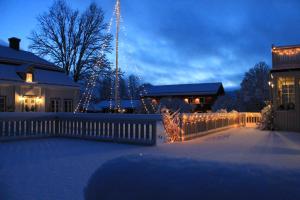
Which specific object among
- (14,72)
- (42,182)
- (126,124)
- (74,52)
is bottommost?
(42,182)

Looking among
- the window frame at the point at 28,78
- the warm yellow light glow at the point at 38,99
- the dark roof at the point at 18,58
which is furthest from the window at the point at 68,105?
the window frame at the point at 28,78

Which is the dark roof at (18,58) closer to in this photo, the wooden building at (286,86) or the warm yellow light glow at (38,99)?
the warm yellow light glow at (38,99)

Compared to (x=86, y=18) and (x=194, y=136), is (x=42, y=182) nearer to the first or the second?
(x=194, y=136)

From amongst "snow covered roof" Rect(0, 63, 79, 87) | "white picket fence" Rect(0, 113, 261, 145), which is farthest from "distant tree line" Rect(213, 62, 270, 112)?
"white picket fence" Rect(0, 113, 261, 145)

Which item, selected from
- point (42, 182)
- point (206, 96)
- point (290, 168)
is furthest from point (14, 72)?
point (206, 96)

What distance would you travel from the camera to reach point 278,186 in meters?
1.91

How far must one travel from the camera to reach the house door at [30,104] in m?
23.0

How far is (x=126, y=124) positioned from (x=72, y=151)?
252 cm

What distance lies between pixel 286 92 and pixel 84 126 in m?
11.6

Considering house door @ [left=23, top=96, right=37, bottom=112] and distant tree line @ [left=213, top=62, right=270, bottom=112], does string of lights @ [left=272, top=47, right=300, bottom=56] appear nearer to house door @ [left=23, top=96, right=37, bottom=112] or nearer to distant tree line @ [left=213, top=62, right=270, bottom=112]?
house door @ [left=23, top=96, right=37, bottom=112]

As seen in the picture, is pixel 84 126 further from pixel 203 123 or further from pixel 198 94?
pixel 198 94

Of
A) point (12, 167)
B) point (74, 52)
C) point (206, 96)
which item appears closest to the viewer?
point (12, 167)

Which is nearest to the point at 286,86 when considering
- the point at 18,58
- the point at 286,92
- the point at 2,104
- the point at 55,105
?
the point at 286,92

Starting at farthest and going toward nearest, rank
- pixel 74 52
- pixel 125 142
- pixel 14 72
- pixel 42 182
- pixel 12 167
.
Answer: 1. pixel 74 52
2. pixel 14 72
3. pixel 125 142
4. pixel 12 167
5. pixel 42 182
